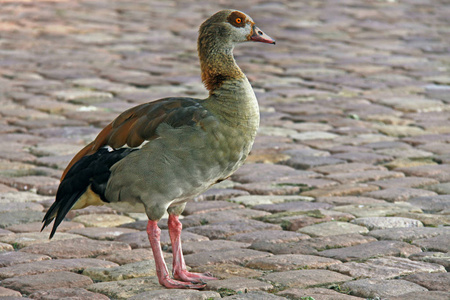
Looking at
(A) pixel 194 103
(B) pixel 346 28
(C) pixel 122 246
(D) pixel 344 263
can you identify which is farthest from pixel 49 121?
(B) pixel 346 28

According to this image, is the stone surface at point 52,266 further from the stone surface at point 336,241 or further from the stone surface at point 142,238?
the stone surface at point 336,241

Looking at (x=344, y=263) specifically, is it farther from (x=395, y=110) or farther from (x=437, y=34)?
(x=437, y=34)

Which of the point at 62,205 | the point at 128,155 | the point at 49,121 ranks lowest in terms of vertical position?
the point at 49,121

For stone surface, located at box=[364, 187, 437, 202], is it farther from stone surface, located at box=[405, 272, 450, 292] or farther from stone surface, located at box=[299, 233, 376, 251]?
stone surface, located at box=[405, 272, 450, 292]

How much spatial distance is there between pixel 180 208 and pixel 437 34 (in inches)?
348

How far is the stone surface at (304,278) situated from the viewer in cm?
377

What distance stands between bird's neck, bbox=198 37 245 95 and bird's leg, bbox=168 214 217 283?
0.73m

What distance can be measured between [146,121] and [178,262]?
750 mm

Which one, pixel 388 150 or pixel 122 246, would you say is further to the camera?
pixel 388 150

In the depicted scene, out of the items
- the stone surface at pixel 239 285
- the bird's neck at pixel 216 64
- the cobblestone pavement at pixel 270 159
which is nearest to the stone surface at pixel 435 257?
the cobblestone pavement at pixel 270 159

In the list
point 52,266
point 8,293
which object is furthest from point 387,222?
point 8,293

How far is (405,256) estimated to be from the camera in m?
4.20

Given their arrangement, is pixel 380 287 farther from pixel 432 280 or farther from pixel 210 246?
pixel 210 246

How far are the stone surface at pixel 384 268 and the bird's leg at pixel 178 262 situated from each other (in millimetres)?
686
